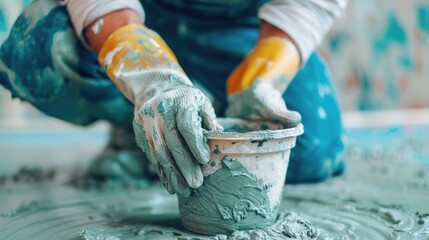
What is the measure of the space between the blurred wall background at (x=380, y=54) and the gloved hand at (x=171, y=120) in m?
2.65

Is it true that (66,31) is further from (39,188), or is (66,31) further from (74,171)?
(74,171)

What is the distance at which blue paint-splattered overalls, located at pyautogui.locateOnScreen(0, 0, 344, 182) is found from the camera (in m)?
1.54

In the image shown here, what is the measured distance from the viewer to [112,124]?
74.3 inches

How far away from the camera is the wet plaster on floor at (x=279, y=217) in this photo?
121 centimetres

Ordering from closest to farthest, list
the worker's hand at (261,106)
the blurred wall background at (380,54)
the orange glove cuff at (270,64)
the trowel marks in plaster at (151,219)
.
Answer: the trowel marks in plaster at (151,219) < the worker's hand at (261,106) < the orange glove cuff at (270,64) < the blurred wall background at (380,54)

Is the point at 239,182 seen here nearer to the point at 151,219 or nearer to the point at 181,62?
the point at 151,219

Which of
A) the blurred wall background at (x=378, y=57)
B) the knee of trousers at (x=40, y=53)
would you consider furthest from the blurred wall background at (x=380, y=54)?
the knee of trousers at (x=40, y=53)

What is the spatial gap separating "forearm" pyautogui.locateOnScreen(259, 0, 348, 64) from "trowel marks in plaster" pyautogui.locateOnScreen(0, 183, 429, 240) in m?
0.46

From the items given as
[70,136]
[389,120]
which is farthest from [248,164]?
[389,120]

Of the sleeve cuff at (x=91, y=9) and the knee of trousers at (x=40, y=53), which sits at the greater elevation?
the sleeve cuff at (x=91, y=9)

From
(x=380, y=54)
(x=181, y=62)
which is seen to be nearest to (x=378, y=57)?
(x=380, y=54)

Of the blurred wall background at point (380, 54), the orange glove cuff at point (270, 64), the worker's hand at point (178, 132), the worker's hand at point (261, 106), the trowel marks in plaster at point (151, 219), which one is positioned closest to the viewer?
the worker's hand at point (178, 132)

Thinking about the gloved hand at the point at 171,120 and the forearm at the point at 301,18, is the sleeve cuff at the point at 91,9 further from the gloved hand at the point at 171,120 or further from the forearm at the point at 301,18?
the forearm at the point at 301,18

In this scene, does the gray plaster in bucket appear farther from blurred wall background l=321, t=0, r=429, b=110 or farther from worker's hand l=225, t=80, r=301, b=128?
blurred wall background l=321, t=0, r=429, b=110
